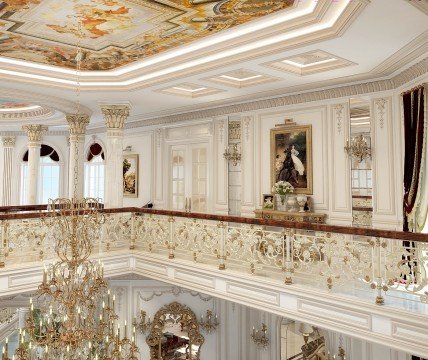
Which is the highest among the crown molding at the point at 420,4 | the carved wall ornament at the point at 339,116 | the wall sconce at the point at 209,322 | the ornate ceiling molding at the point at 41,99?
the ornate ceiling molding at the point at 41,99

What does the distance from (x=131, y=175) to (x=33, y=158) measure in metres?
3.34

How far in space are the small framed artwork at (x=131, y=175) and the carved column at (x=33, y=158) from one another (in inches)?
116

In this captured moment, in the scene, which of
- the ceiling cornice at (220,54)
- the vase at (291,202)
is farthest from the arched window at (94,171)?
the vase at (291,202)

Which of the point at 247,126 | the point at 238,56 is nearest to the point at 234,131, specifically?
the point at 247,126

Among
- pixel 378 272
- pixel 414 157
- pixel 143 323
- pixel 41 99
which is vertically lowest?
pixel 143 323

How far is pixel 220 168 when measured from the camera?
10.5 metres

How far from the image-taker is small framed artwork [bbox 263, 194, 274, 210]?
915 cm

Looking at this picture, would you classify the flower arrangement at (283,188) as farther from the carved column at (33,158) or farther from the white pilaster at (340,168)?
the carved column at (33,158)

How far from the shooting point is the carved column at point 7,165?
51.2 feet

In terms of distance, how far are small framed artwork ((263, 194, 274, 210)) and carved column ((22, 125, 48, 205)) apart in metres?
7.90

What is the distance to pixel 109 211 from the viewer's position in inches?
316

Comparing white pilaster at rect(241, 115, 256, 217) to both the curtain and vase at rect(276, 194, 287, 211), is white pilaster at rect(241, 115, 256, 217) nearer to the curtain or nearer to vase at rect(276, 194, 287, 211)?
vase at rect(276, 194, 287, 211)

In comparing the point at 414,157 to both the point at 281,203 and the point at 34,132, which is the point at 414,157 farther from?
the point at 34,132

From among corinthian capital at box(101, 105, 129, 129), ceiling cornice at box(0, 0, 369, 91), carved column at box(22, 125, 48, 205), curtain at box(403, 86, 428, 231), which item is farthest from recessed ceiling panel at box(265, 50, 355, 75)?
carved column at box(22, 125, 48, 205)
